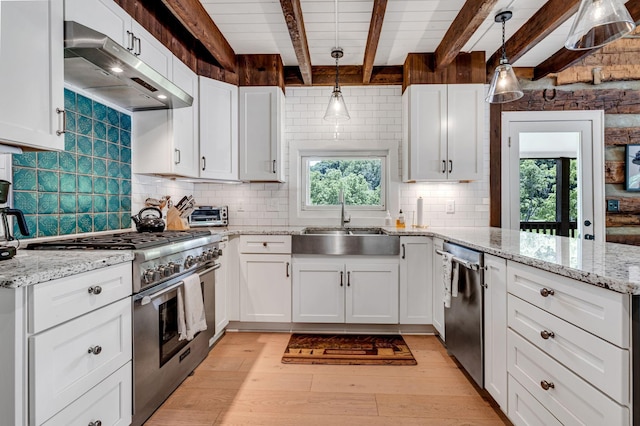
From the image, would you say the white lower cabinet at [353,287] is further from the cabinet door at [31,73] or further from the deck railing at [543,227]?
the cabinet door at [31,73]

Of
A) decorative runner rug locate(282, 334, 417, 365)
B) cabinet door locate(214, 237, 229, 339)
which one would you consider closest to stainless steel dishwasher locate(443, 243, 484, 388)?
decorative runner rug locate(282, 334, 417, 365)

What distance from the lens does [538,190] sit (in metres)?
3.41

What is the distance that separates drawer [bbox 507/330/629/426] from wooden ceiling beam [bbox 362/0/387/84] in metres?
2.08

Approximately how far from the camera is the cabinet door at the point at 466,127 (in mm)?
3176

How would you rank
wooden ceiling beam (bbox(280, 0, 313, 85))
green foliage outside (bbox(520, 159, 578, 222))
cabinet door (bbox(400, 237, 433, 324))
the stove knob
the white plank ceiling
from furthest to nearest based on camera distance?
green foliage outside (bbox(520, 159, 578, 222)), cabinet door (bbox(400, 237, 433, 324)), the white plank ceiling, wooden ceiling beam (bbox(280, 0, 313, 85)), the stove knob

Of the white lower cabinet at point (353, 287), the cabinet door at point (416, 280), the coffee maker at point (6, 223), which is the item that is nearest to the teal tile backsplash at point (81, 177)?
the coffee maker at point (6, 223)

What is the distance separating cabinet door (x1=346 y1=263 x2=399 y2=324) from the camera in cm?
291

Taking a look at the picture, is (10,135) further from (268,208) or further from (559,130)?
(559,130)

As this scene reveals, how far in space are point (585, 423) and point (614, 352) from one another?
0.31 meters

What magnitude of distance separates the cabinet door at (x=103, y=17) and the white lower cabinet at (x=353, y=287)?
2.03 m

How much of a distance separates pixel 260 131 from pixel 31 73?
6.45ft

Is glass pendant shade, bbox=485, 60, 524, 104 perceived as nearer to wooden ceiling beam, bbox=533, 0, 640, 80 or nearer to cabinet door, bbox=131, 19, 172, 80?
wooden ceiling beam, bbox=533, 0, 640, 80

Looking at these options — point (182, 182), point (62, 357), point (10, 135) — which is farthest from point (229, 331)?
point (10, 135)

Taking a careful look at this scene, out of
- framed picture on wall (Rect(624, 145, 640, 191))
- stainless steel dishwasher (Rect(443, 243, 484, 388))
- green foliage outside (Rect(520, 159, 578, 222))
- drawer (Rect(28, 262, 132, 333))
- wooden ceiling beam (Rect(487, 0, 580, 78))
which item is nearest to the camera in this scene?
drawer (Rect(28, 262, 132, 333))
